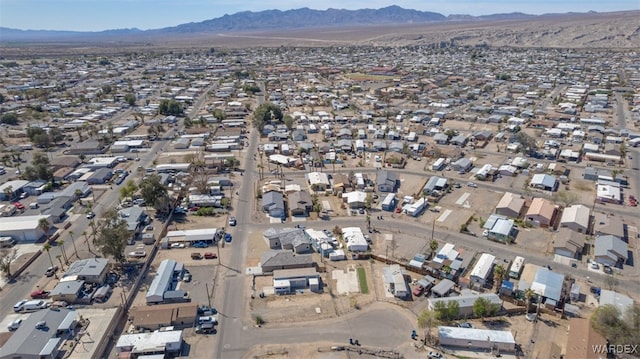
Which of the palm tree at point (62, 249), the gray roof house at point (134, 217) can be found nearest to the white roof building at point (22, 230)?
the palm tree at point (62, 249)

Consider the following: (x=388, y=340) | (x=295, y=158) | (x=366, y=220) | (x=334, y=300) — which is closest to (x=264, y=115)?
(x=295, y=158)

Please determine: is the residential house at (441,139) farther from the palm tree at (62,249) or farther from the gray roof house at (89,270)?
the palm tree at (62,249)

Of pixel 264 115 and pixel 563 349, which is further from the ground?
pixel 264 115

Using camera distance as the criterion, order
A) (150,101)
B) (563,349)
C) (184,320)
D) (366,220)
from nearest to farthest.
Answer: (563,349) → (184,320) → (366,220) → (150,101)

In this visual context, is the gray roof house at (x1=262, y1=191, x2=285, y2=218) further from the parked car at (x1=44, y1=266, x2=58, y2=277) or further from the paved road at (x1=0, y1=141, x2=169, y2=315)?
the parked car at (x1=44, y1=266, x2=58, y2=277)

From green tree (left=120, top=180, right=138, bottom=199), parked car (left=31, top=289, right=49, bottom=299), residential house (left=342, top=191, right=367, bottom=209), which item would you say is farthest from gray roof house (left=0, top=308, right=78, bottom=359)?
residential house (left=342, top=191, right=367, bottom=209)

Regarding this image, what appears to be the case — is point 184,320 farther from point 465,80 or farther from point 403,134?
point 465,80

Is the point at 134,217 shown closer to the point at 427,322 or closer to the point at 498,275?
the point at 427,322
